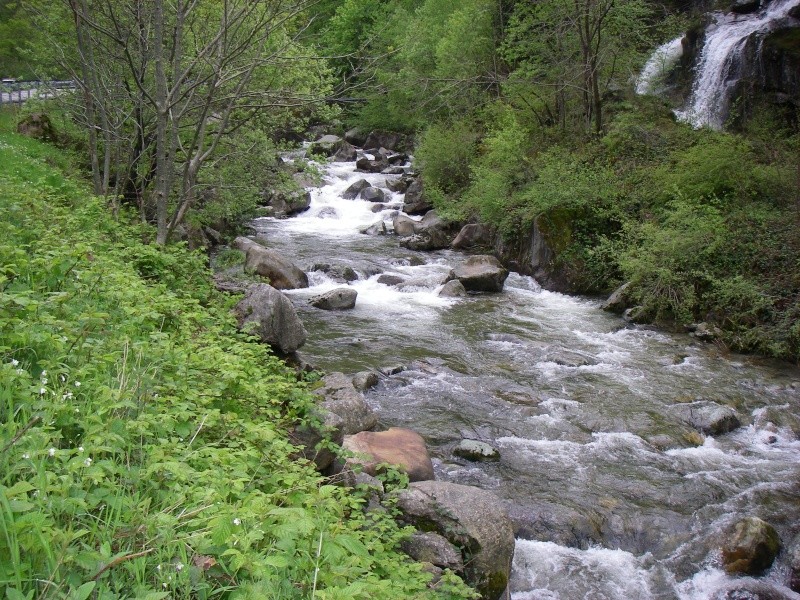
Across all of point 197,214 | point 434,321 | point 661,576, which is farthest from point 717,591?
point 197,214

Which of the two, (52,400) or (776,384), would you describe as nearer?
(52,400)

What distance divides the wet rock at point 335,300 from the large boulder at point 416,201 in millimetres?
10462

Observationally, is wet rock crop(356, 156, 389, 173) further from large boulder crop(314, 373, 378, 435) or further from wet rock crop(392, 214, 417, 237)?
large boulder crop(314, 373, 378, 435)

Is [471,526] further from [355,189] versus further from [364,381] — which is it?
[355,189]

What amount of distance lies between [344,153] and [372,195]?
8.39 meters

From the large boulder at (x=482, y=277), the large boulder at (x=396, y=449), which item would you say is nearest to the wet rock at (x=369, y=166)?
the large boulder at (x=482, y=277)

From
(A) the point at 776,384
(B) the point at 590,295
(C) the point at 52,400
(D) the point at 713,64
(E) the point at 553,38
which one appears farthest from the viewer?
(E) the point at 553,38

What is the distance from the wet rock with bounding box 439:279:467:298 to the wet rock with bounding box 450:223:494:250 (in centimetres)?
455

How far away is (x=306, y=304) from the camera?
45.6ft

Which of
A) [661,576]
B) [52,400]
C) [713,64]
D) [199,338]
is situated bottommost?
[661,576]

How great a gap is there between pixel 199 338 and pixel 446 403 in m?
4.66

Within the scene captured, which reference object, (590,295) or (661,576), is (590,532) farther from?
(590,295)

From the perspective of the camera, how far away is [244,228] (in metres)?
20.1

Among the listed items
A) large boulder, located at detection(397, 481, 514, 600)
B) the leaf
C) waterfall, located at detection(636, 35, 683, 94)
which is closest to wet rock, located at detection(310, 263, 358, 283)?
large boulder, located at detection(397, 481, 514, 600)
